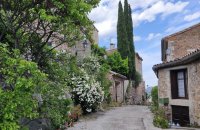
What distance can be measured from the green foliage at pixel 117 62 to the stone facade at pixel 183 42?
1368 cm

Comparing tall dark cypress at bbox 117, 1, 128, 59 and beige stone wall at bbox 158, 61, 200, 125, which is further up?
tall dark cypress at bbox 117, 1, 128, 59

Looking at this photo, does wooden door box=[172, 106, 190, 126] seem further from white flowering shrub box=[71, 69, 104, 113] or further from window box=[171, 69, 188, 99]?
white flowering shrub box=[71, 69, 104, 113]

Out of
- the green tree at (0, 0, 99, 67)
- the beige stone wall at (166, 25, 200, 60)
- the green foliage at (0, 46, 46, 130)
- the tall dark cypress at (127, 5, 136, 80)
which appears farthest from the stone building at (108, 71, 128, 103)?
the green foliage at (0, 46, 46, 130)

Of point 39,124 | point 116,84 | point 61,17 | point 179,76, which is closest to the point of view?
point 61,17

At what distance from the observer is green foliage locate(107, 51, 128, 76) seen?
38.8m

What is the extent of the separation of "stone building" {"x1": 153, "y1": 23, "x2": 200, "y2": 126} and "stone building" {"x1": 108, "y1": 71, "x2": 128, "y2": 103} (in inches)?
343

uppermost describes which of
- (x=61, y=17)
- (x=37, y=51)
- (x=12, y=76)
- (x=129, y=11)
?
(x=129, y=11)

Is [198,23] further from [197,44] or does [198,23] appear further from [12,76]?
[12,76]

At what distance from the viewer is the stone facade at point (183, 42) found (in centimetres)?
2494

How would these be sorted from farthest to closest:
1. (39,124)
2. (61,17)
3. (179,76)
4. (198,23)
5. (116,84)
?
(116,84) < (198,23) < (179,76) < (39,124) < (61,17)

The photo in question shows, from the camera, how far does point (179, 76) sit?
64.4 ft

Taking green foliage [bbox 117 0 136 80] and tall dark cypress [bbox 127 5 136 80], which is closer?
green foliage [bbox 117 0 136 80]

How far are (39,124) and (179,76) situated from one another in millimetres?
9492

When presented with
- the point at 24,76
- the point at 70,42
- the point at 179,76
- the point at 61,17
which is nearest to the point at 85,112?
the point at 179,76
